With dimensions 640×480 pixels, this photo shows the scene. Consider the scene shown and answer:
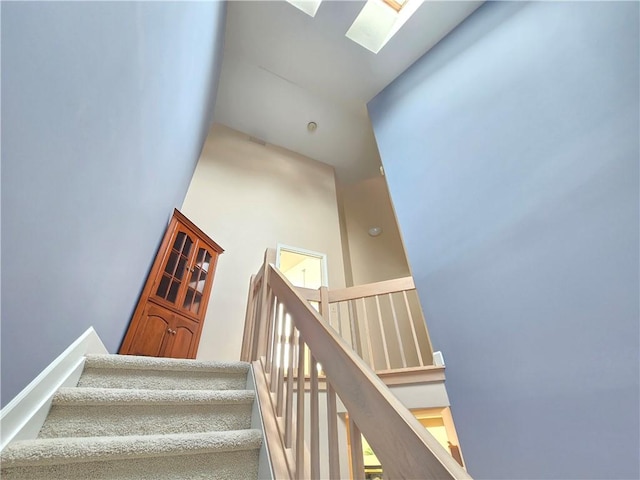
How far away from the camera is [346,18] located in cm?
357

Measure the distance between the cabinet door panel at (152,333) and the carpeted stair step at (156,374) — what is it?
2.35 feet

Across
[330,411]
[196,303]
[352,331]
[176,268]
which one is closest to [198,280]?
[196,303]

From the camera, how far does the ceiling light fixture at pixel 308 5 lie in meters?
3.45

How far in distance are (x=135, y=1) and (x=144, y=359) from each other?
1796 mm

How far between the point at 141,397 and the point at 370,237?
5.34m

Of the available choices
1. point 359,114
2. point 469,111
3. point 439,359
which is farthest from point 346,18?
point 439,359

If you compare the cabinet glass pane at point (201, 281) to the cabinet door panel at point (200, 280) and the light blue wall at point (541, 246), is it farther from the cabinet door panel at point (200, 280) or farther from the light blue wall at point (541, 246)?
the light blue wall at point (541, 246)

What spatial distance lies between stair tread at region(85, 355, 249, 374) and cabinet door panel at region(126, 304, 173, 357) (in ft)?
2.35

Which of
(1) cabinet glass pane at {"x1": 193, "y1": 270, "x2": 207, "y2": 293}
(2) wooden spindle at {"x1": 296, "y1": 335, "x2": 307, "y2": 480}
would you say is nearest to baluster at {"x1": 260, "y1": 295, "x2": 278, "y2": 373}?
(2) wooden spindle at {"x1": 296, "y1": 335, "x2": 307, "y2": 480}

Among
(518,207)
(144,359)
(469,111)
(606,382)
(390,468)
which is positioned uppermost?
(469,111)

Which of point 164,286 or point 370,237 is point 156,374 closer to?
point 164,286

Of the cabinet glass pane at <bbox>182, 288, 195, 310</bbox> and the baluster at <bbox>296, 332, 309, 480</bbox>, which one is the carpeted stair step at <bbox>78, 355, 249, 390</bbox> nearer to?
the baluster at <bbox>296, 332, 309, 480</bbox>

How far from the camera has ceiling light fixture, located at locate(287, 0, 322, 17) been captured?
3.45m

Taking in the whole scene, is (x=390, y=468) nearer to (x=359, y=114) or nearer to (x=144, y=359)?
(x=144, y=359)
